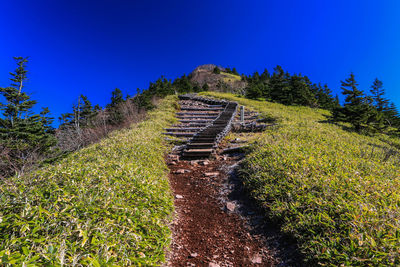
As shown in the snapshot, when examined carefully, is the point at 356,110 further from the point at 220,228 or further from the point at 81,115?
the point at 81,115

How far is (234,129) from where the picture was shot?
40.6ft

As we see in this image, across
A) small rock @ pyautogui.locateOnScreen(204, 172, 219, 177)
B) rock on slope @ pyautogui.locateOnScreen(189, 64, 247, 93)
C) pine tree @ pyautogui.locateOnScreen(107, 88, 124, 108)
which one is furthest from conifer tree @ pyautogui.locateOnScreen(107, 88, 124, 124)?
rock on slope @ pyautogui.locateOnScreen(189, 64, 247, 93)

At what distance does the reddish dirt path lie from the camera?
3.14m

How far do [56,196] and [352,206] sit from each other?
4.92 metres

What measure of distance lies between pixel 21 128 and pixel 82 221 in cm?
2042

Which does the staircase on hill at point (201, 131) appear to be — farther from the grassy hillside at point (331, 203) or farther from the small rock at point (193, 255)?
the small rock at point (193, 255)

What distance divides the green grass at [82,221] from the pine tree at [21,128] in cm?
1339

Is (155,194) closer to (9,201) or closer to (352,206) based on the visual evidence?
(9,201)

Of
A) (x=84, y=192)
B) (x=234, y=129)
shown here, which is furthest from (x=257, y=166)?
(x=234, y=129)

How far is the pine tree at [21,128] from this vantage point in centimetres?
1429

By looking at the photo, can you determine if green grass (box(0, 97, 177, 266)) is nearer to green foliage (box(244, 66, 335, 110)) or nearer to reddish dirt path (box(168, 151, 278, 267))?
reddish dirt path (box(168, 151, 278, 267))

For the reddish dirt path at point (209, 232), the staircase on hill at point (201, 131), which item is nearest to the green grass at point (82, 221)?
the reddish dirt path at point (209, 232)

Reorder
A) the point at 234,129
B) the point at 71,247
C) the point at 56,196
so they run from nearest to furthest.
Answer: the point at 71,247 → the point at 56,196 → the point at 234,129

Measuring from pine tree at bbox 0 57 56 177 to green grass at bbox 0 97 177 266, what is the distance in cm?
1339
